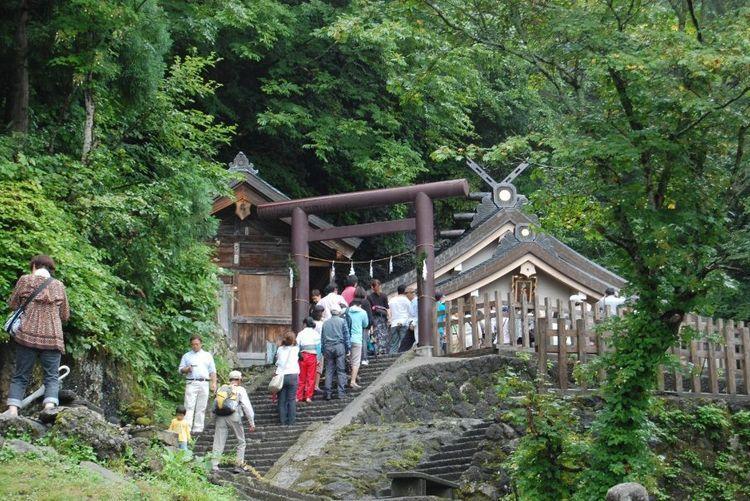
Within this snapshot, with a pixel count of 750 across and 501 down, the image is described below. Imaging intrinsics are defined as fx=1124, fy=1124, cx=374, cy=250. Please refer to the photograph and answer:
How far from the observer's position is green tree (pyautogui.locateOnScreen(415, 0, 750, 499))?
1312 centimetres

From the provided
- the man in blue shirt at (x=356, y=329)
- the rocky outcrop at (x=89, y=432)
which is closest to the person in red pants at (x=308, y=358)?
the man in blue shirt at (x=356, y=329)

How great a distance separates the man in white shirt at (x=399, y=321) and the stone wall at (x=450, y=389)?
255 centimetres

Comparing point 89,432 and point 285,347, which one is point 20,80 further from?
point 89,432

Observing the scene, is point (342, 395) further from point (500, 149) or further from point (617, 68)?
point (617, 68)

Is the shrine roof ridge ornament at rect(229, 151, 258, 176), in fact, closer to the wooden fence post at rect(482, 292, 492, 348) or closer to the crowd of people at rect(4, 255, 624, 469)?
the crowd of people at rect(4, 255, 624, 469)

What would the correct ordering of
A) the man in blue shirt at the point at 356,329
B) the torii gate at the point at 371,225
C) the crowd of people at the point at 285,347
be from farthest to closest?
the torii gate at the point at 371,225 → the man in blue shirt at the point at 356,329 → the crowd of people at the point at 285,347

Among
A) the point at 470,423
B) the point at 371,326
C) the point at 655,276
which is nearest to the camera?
the point at 655,276

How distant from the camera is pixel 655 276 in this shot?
13.7 meters

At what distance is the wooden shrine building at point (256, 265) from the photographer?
2697 centimetres

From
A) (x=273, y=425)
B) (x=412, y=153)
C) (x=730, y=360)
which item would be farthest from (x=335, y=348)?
(x=412, y=153)

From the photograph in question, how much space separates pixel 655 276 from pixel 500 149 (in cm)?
255

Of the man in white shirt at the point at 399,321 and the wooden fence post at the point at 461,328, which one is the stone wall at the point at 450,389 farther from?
the man in white shirt at the point at 399,321

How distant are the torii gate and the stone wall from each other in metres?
1.69

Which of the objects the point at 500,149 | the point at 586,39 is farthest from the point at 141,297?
the point at 586,39
